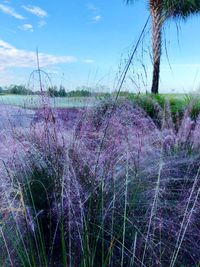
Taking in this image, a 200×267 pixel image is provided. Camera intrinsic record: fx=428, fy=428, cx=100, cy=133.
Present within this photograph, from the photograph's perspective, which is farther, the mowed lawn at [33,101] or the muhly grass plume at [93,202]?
the mowed lawn at [33,101]

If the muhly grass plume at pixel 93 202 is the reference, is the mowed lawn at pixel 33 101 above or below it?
above

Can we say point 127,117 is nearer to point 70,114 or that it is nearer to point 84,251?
point 70,114

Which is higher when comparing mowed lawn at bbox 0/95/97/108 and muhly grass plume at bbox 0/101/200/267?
mowed lawn at bbox 0/95/97/108

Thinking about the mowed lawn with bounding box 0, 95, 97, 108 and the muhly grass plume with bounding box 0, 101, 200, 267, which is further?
the mowed lawn with bounding box 0, 95, 97, 108

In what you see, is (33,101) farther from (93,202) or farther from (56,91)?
(93,202)

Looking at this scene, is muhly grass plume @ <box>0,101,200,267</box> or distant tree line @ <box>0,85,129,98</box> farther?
distant tree line @ <box>0,85,129,98</box>

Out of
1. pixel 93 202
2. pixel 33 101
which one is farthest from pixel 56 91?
pixel 93 202

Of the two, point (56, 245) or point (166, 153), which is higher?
point (166, 153)

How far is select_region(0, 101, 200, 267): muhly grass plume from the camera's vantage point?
208 centimetres

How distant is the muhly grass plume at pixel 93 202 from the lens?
2.08m

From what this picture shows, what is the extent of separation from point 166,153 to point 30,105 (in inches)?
62.4

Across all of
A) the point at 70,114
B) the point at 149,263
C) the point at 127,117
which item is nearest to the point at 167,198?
the point at 149,263

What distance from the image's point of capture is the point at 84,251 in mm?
1861

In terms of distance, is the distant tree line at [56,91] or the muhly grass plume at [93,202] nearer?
the muhly grass plume at [93,202]
